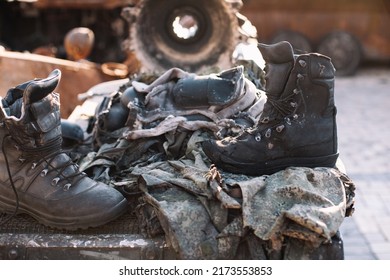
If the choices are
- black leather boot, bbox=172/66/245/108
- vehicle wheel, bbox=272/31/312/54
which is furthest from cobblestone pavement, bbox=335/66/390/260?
black leather boot, bbox=172/66/245/108

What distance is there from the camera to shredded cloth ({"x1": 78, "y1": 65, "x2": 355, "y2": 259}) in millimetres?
1796

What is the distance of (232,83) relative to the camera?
2.51 m

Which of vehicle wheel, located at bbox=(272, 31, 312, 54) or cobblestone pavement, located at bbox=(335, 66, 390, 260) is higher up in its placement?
cobblestone pavement, located at bbox=(335, 66, 390, 260)

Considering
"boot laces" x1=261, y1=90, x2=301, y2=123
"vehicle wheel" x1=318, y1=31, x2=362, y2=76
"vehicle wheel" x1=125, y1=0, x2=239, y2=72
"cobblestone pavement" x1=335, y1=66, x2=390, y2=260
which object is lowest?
"vehicle wheel" x1=318, y1=31, x2=362, y2=76

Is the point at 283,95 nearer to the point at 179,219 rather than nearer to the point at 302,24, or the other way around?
the point at 179,219

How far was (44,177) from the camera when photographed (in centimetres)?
198

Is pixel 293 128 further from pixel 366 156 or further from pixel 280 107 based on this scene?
pixel 366 156

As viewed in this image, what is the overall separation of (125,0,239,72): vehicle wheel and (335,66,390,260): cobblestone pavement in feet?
4.26

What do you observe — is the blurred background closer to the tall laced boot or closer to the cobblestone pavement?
the cobblestone pavement

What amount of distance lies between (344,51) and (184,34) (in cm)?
479

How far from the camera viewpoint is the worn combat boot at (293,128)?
2.00 metres

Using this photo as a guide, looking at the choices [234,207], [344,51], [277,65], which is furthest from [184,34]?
[344,51]
